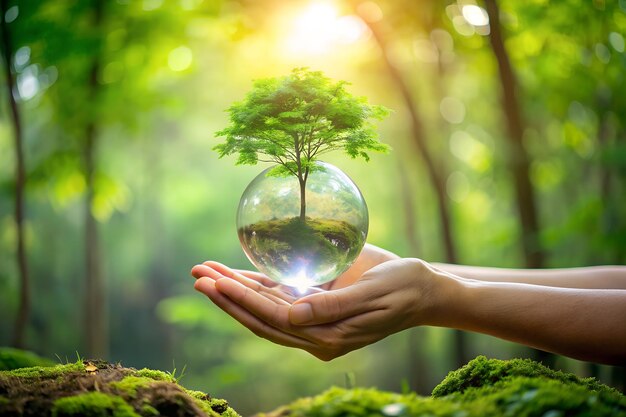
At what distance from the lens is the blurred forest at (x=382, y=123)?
735cm

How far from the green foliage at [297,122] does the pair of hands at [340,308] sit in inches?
27.4

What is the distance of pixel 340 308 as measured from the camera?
2459 millimetres

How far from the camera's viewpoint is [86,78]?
8.42 meters

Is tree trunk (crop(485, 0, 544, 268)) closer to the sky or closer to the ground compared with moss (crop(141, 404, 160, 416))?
closer to the sky

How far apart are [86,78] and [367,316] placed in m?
7.40

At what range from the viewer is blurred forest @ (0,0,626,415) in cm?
735

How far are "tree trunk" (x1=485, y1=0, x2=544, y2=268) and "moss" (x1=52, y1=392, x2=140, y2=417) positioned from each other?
612 centimetres

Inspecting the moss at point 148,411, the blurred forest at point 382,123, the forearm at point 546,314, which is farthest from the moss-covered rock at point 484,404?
the moss at point 148,411

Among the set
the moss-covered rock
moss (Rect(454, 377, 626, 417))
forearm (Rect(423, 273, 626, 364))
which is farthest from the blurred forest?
Answer: forearm (Rect(423, 273, 626, 364))

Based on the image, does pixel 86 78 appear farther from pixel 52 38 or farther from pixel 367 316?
pixel 367 316

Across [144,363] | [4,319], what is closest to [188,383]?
[144,363]

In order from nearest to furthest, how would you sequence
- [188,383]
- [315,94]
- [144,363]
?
[315,94] → [188,383] → [144,363]

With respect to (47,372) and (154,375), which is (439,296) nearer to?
(154,375)

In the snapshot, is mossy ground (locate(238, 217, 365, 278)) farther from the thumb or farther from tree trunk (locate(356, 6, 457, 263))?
tree trunk (locate(356, 6, 457, 263))
